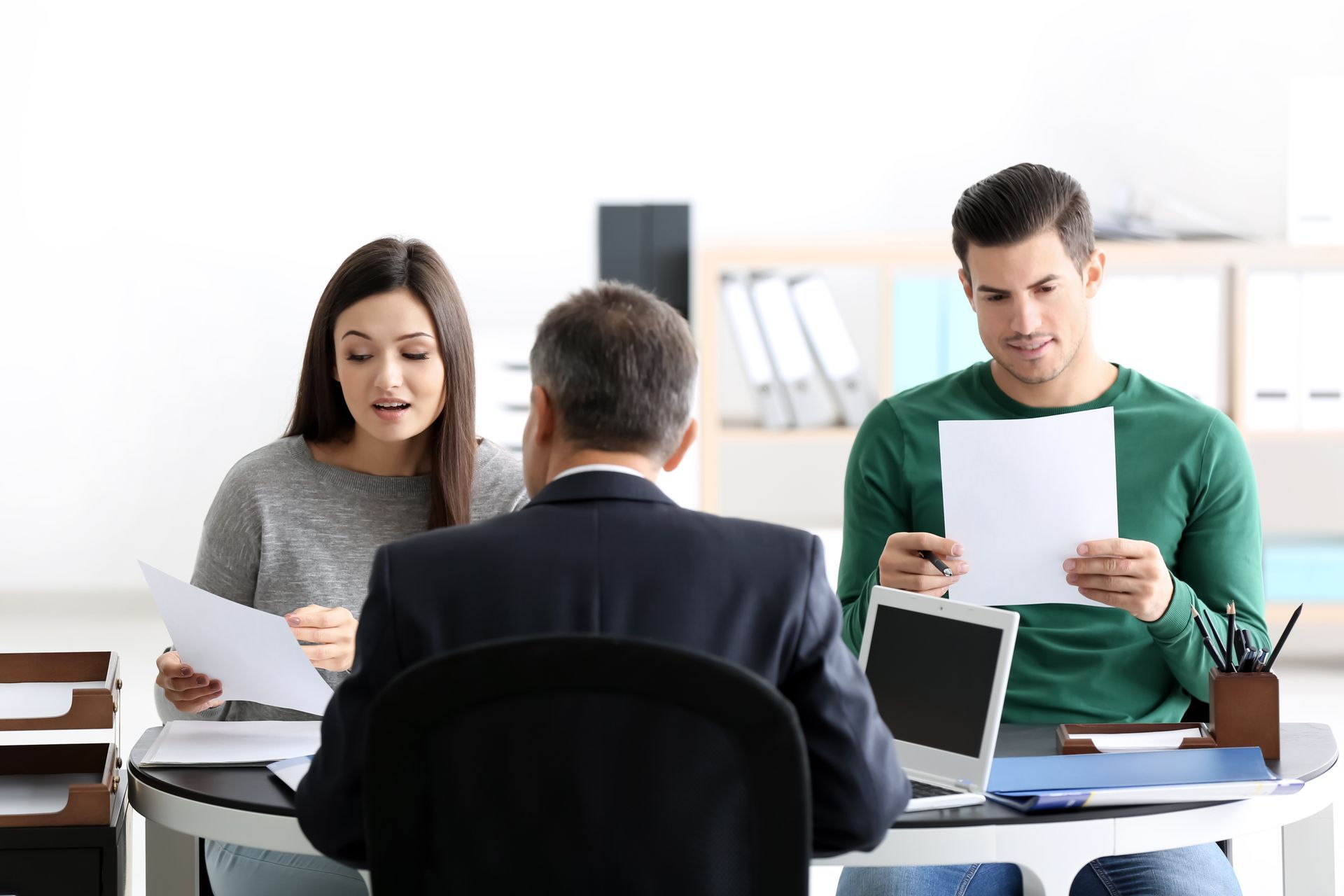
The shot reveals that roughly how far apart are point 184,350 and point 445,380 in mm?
3174

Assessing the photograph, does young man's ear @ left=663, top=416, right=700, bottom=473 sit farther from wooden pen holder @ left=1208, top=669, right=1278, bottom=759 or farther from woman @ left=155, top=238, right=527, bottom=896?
woman @ left=155, top=238, right=527, bottom=896

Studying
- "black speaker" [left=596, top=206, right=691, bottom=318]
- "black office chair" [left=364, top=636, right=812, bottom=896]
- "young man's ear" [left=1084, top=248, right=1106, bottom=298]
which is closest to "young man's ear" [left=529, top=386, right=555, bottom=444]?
"black office chair" [left=364, top=636, right=812, bottom=896]

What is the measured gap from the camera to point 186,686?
161 centimetres

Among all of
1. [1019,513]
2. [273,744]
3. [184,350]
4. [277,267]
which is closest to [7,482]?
[184,350]

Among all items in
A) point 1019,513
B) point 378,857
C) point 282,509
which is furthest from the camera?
point 282,509

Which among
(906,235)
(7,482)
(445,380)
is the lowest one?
(7,482)

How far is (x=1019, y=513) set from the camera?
1.64 meters

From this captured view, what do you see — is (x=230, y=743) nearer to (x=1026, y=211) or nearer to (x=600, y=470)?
(x=600, y=470)

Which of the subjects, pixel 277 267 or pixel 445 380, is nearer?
pixel 445 380

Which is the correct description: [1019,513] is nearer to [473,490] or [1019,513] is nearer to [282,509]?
[473,490]

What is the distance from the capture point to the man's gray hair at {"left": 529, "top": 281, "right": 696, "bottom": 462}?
116 cm

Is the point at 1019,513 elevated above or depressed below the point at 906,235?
below

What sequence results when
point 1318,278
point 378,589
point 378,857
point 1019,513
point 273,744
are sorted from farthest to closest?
point 1318,278
point 1019,513
point 273,744
point 378,589
point 378,857

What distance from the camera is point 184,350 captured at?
15.8 ft
